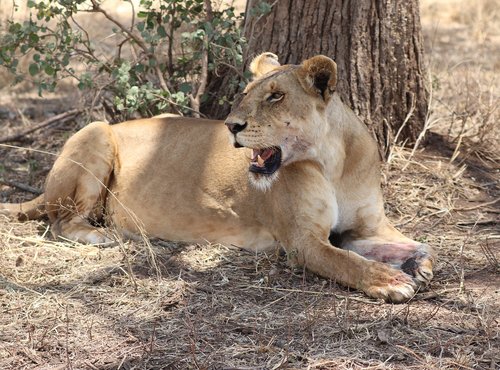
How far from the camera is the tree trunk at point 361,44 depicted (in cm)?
596

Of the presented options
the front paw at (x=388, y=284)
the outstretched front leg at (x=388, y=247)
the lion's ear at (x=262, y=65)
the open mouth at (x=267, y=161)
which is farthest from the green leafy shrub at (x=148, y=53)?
the front paw at (x=388, y=284)

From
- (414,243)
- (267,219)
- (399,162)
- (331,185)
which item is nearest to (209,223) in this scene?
(267,219)

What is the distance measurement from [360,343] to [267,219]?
1384 millimetres

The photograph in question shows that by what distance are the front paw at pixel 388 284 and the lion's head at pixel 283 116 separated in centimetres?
73

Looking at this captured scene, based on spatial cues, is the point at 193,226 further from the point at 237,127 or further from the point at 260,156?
the point at 237,127

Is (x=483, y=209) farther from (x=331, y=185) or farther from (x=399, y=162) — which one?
(x=331, y=185)

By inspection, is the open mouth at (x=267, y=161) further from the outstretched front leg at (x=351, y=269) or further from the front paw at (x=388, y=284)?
the front paw at (x=388, y=284)

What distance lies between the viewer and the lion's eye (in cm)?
462

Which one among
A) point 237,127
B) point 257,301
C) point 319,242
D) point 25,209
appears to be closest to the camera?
point 257,301

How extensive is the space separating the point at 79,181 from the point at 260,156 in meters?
1.48

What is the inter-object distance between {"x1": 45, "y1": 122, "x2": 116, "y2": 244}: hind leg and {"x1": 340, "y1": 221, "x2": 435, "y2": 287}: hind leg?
5.42ft

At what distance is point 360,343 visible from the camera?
3.86m

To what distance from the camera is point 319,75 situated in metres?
4.60

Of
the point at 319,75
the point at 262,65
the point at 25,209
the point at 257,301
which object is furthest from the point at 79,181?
the point at 319,75
